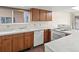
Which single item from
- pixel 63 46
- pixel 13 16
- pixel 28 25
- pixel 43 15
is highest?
pixel 43 15

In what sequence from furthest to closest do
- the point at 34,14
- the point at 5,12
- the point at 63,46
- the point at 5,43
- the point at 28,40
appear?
the point at 34,14 < the point at 28,40 < the point at 5,12 < the point at 5,43 < the point at 63,46

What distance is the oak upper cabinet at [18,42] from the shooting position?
3.45 metres

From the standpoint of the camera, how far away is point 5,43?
313 centimetres

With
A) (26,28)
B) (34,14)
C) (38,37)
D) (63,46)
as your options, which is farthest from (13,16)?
(63,46)

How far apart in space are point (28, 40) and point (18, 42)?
0.57 metres

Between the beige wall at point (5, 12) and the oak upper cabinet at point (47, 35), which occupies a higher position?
the beige wall at point (5, 12)

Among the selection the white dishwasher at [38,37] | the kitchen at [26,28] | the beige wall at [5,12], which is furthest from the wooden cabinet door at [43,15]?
the beige wall at [5,12]

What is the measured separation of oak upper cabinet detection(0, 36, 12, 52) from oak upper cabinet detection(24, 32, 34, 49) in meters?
0.73

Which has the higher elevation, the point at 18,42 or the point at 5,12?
the point at 5,12

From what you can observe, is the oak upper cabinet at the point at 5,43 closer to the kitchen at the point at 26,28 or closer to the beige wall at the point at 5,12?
the kitchen at the point at 26,28

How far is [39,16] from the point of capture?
5.06 metres

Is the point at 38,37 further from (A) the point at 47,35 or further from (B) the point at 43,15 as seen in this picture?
(B) the point at 43,15
